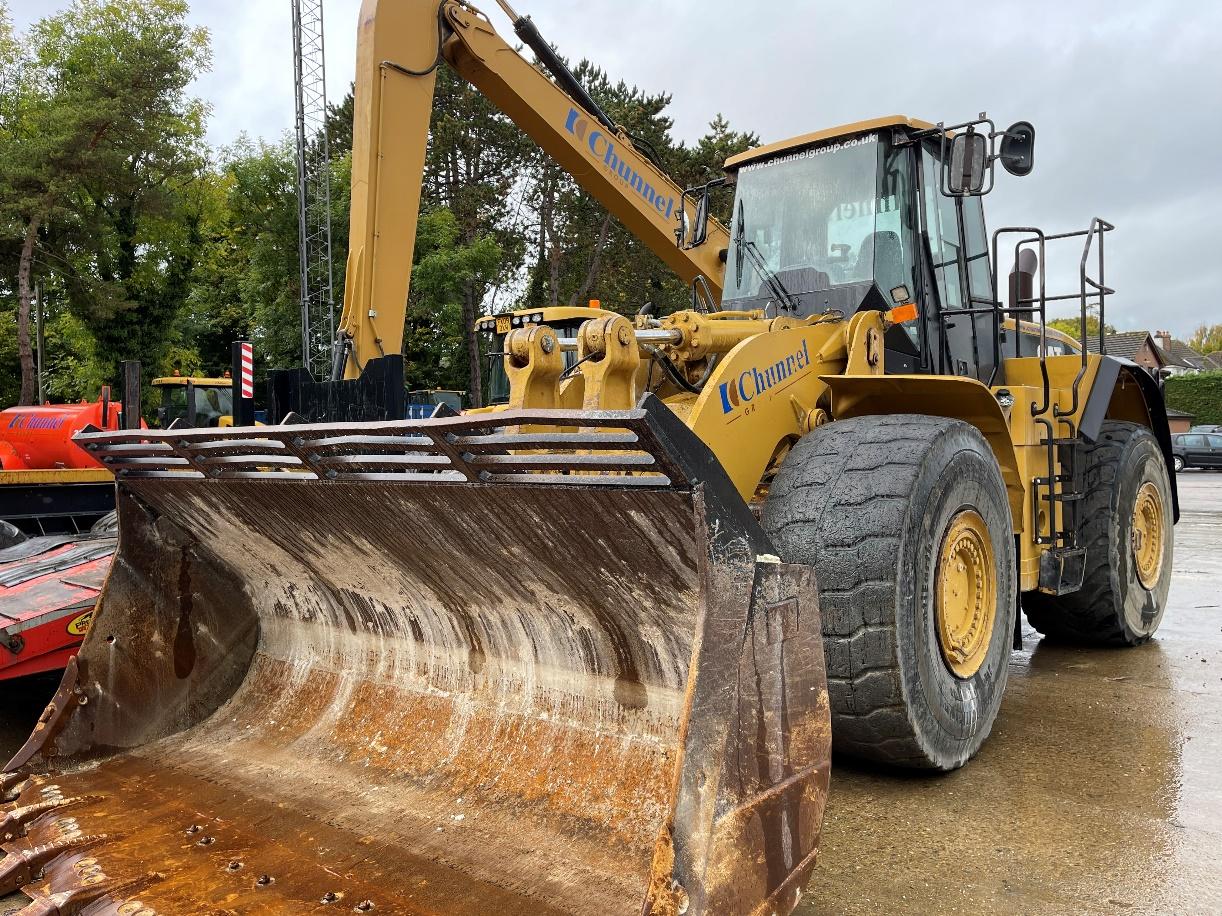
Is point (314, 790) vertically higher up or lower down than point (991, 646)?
lower down

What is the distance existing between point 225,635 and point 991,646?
3.17 m

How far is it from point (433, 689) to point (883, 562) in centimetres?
165

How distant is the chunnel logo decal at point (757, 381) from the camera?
11.8 ft

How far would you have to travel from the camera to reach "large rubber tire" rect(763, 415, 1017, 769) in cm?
330

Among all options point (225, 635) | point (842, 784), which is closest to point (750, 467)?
point (842, 784)

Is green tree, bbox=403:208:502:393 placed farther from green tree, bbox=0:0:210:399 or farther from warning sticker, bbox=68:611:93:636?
warning sticker, bbox=68:611:93:636

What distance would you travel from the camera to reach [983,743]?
4.09 metres

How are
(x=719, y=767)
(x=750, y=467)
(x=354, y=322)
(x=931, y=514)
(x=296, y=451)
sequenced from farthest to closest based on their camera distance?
(x=354, y=322)
(x=750, y=467)
(x=931, y=514)
(x=296, y=451)
(x=719, y=767)

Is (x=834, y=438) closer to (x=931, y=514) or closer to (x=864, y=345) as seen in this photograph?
(x=931, y=514)

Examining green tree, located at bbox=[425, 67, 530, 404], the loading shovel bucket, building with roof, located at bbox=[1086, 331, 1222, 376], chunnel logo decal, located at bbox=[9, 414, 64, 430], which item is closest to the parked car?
building with roof, located at bbox=[1086, 331, 1222, 376]

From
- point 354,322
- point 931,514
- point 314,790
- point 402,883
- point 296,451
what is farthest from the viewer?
point 354,322

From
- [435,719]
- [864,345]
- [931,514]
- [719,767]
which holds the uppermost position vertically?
[864,345]

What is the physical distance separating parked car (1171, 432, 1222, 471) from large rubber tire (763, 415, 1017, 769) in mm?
31534

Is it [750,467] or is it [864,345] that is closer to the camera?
[750,467]
